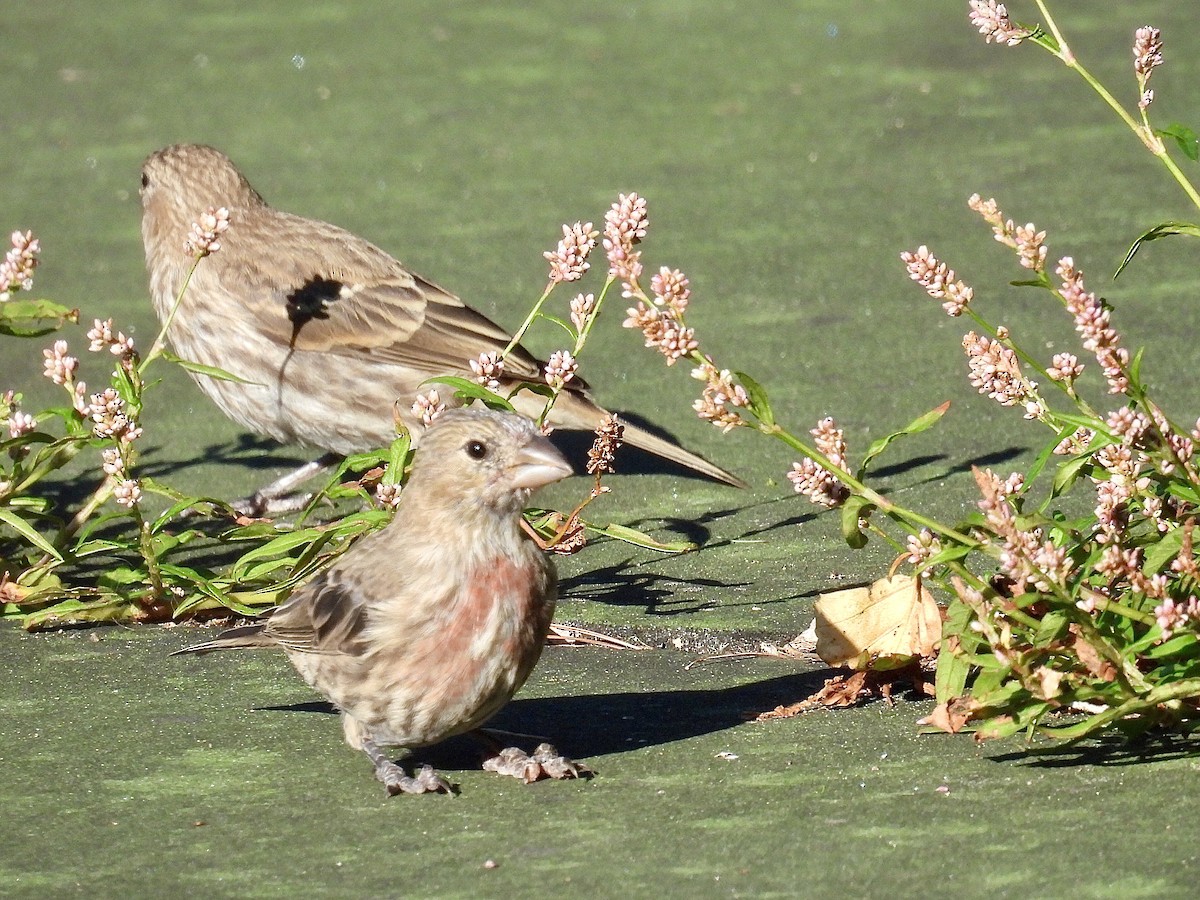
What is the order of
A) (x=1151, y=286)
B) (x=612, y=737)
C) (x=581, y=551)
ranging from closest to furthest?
(x=612, y=737) → (x=581, y=551) → (x=1151, y=286)

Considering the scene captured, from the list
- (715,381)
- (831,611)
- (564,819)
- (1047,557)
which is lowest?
(564,819)

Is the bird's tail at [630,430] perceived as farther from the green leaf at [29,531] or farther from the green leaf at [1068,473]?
the green leaf at [1068,473]

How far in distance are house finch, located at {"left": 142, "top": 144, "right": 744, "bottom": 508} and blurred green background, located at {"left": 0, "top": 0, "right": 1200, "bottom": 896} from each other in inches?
10.1

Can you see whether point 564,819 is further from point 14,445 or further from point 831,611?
point 14,445

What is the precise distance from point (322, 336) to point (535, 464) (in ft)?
9.47

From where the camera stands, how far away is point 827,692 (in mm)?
3922

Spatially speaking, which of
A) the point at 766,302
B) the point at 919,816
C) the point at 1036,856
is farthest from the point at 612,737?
the point at 766,302

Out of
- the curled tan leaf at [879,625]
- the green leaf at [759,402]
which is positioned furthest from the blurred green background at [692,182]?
the green leaf at [759,402]

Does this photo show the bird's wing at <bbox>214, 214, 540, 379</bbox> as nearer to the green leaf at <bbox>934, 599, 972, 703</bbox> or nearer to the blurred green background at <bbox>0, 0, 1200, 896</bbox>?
the blurred green background at <bbox>0, 0, 1200, 896</bbox>

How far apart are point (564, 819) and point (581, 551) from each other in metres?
1.82

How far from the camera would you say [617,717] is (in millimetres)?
3979

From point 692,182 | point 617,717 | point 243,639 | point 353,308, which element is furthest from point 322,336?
point 617,717

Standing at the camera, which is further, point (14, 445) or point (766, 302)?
point (766, 302)

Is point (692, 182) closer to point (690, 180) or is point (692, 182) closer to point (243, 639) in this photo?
point (690, 180)
